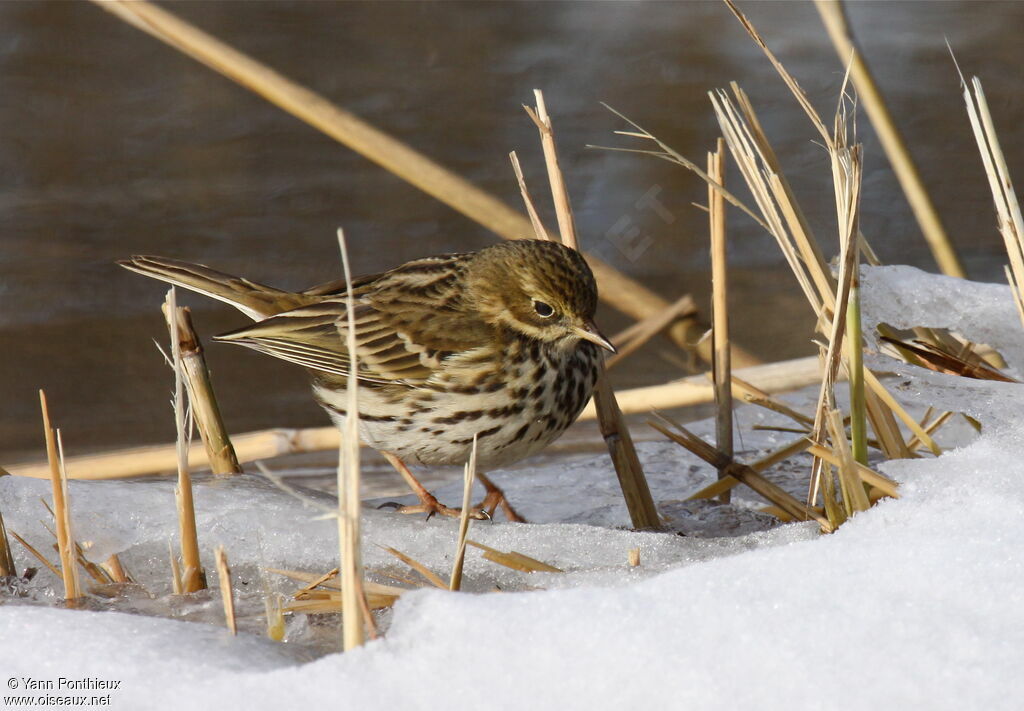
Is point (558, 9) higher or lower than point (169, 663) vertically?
higher

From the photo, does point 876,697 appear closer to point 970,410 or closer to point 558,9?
point 970,410

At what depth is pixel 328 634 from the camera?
2.58 meters

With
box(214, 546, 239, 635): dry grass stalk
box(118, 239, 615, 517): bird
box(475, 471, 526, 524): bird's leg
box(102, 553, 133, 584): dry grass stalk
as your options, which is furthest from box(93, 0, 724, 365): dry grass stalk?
box(214, 546, 239, 635): dry grass stalk

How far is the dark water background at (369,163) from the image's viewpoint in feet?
19.2

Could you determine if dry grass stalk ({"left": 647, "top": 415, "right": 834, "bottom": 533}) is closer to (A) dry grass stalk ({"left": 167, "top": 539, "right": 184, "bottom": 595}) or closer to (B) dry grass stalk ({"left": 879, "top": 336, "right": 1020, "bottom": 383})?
(B) dry grass stalk ({"left": 879, "top": 336, "right": 1020, "bottom": 383})

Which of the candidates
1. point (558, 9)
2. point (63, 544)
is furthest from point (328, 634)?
point (558, 9)

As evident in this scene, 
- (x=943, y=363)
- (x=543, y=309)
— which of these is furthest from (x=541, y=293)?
(x=943, y=363)

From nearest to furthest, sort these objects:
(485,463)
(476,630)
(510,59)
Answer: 1. (476,630)
2. (485,463)
3. (510,59)

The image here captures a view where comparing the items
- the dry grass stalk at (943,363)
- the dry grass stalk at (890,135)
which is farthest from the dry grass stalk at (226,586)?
the dry grass stalk at (890,135)

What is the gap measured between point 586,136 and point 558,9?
4.87ft

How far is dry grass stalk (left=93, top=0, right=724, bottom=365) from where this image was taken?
12.9 feet

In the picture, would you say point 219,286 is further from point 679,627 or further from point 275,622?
point 679,627

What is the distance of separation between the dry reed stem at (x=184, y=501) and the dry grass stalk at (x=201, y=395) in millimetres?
379

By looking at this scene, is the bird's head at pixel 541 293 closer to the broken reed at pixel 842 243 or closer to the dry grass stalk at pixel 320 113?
the broken reed at pixel 842 243
